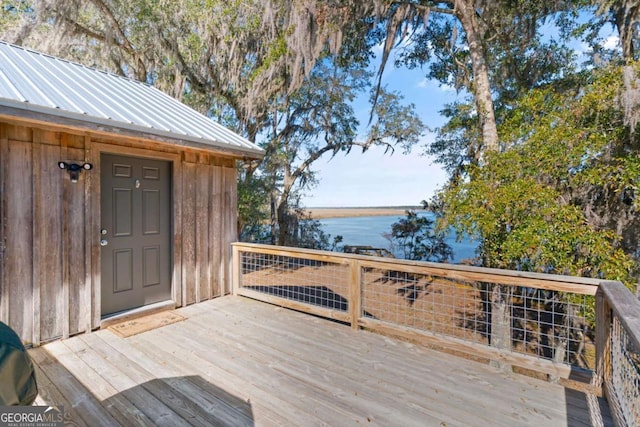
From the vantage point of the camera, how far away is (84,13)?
7.78 meters

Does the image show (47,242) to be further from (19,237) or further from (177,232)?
(177,232)

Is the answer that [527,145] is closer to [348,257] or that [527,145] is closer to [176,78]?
[348,257]

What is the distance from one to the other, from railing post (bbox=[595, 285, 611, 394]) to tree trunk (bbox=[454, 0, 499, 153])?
303 cm

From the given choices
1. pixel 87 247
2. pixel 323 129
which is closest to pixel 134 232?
pixel 87 247

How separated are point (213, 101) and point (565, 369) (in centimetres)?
873

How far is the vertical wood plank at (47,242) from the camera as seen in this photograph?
121 inches

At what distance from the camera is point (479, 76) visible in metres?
5.21

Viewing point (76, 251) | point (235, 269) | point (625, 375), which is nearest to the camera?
point (625, 375)

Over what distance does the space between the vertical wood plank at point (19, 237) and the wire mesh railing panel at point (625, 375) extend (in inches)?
177

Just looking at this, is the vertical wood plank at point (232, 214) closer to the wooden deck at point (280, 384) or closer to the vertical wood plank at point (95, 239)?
the wooden deck at point (280, 384)

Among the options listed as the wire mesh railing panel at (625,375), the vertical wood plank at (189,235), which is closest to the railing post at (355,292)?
the wire mesh railing panel at (625,375)
